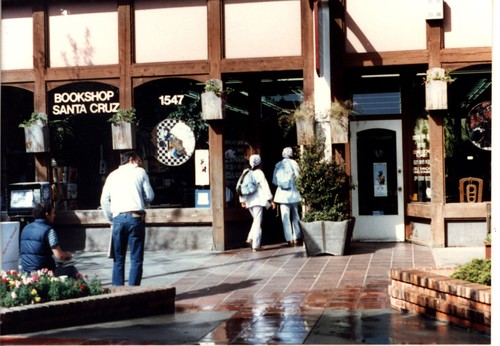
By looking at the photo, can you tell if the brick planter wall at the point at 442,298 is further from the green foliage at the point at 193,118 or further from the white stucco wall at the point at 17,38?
the white stucco wall at the point at 17,38

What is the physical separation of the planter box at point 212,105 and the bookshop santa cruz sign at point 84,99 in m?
1.71

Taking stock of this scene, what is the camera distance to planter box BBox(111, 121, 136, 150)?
13578mm

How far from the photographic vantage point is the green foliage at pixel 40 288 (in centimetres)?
723

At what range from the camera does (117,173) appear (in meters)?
9.49

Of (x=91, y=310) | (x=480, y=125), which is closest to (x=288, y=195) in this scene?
(x=480, y=125)

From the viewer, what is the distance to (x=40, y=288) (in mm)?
7461

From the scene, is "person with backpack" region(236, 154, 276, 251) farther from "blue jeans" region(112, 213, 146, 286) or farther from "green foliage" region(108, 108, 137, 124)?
"blue jeans" region(112, 213, 146, 286)

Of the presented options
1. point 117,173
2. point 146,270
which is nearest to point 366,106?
point 146,270

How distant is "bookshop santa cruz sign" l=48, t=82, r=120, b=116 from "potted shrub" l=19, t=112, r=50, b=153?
337mm

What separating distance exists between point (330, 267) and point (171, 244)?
3.64 meters

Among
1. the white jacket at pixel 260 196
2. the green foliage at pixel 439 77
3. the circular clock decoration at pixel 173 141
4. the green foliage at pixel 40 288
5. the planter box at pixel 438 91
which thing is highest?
the green foliage at pixel 439 77

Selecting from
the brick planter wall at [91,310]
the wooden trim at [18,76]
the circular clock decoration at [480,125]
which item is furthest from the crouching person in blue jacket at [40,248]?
the circular clock decoration at [480,125]

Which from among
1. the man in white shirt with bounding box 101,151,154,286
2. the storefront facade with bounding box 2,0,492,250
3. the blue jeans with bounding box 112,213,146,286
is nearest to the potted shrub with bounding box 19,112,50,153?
the storefront facade with bounding box 2,0,492,250

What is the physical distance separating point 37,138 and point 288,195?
14.6ft
